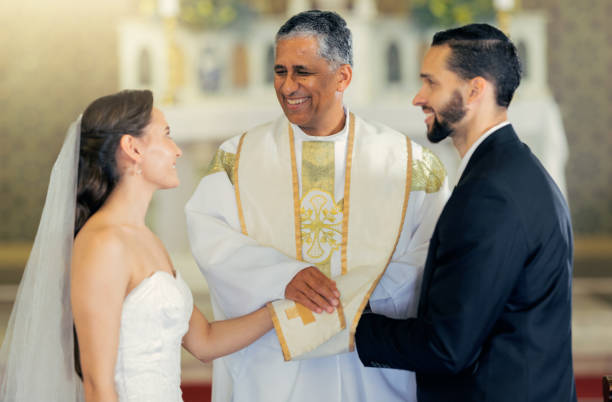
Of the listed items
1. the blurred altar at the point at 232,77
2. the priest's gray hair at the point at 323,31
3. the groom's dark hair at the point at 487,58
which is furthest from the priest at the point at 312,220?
the blurred altar at the point at 232,77

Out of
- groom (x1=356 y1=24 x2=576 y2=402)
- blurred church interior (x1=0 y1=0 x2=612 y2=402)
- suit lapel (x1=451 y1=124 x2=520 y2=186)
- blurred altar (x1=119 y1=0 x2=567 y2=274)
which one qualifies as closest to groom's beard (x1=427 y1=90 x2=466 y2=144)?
groom (x1=356 y1=24 x2=576 y2=402)

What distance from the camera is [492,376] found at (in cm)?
207

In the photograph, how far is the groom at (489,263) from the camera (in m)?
2.00

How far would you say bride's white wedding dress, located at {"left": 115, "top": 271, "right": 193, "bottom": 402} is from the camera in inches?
84.9


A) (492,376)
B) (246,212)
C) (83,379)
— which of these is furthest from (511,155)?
(83,379)

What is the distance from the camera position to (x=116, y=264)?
210cm

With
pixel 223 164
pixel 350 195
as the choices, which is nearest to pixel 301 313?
pixel 350 195

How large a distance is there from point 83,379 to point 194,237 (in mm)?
691

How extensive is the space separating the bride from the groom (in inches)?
27.5

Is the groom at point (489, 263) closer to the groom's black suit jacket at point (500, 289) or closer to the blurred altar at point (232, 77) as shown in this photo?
the groom's black suit jacket at point (500, 289)

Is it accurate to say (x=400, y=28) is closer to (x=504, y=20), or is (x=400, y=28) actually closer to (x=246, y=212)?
(x=504, y=20)

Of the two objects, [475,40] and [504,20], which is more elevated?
[504,20]

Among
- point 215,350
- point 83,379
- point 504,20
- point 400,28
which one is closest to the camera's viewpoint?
point 83,379

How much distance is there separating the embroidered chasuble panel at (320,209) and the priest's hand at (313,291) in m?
0.17
